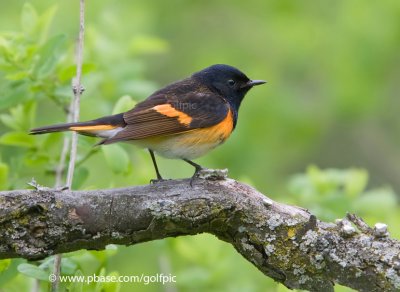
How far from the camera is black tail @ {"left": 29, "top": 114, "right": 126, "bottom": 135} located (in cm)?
450

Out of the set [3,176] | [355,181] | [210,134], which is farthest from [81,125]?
[355,181]

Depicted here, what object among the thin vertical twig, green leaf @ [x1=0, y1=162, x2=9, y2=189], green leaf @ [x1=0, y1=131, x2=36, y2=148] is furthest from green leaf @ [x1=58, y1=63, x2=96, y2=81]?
green leaf @ [x1=0, y1=162, x2=9, y2=189]

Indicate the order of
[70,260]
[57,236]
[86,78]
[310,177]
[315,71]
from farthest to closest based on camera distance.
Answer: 1. [315,71]
2. [310,177]
3. [86,78]
4. [70,260]
5. [57,236]

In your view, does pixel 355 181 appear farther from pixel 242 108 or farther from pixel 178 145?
pixel 242 108

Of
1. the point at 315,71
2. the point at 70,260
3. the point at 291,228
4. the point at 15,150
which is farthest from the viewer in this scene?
the point at 315,71

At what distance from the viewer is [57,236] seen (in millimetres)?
3572

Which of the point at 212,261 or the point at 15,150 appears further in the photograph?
the point at 212,261

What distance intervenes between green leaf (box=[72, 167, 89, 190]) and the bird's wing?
1.14ft

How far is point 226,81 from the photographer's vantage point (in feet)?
19.9

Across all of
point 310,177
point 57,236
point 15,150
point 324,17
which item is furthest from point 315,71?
point 57,236

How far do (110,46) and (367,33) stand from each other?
382 centimetres

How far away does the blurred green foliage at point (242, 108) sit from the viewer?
16.2 feet

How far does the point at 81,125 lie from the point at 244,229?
4.10ft

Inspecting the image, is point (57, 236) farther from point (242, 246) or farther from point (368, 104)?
point (368, 104)
